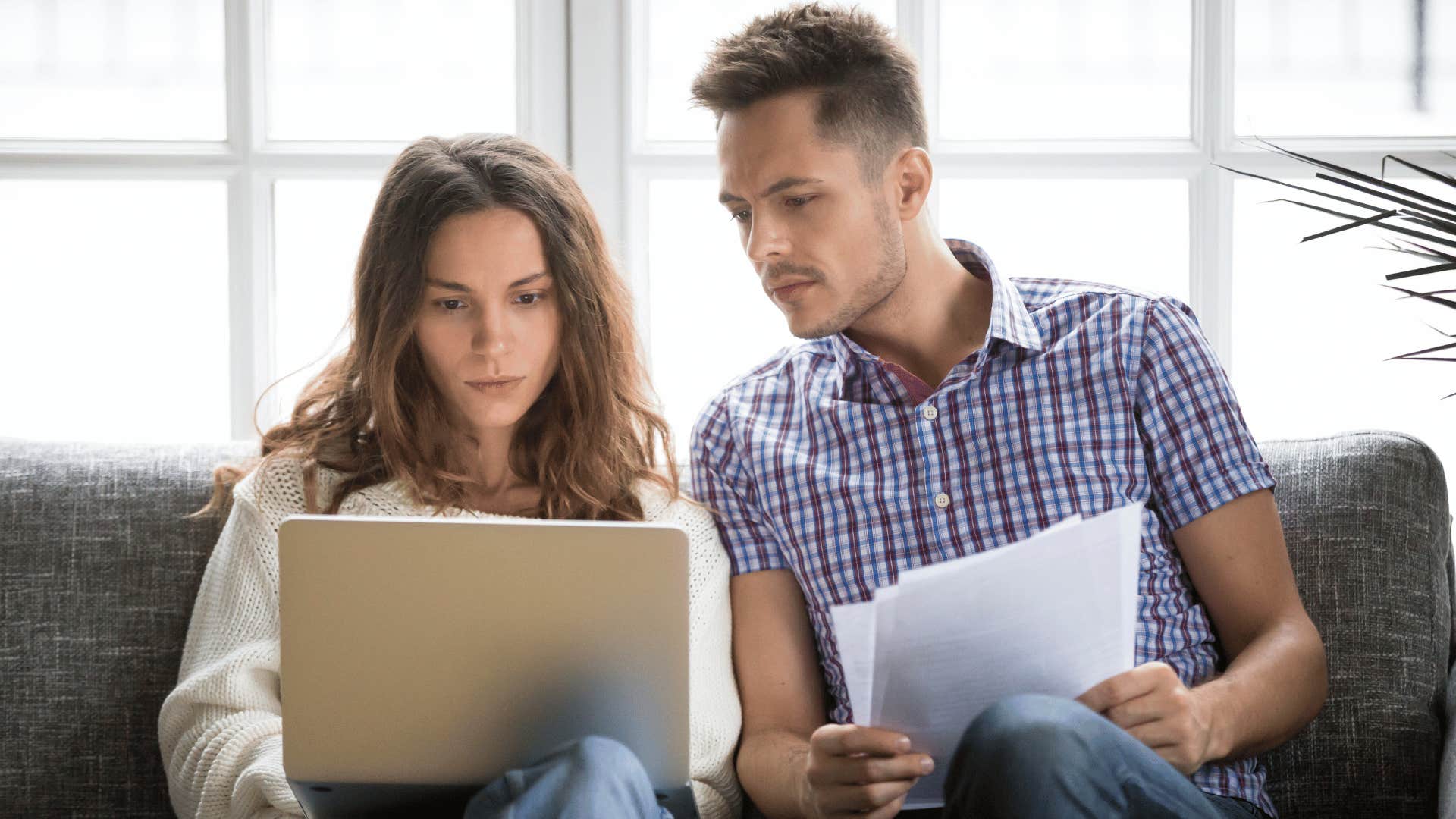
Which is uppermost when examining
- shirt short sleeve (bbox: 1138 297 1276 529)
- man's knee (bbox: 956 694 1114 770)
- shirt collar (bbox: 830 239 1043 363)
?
shirt collar (bbox: 830 239 1043 363)

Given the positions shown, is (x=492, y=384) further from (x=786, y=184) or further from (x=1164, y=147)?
(x=1164, y=147)

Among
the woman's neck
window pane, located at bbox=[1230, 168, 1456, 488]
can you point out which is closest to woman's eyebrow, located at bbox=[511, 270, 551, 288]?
the woman's neck

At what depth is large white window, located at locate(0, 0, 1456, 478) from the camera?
2.04 meters

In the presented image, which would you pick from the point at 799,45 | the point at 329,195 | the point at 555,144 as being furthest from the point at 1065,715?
the point at 329,195

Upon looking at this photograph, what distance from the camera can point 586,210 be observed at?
5.24ft

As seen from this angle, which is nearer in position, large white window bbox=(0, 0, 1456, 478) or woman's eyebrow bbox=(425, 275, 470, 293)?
woman's eyebrow bbox=(425, 275, 470, 293)

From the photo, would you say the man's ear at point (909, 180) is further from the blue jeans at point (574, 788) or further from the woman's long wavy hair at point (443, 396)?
the blue jeans at point (574, 788)

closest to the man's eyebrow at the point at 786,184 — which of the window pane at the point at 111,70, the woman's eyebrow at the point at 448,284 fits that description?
the woman's eyebrow at the point at 448,284

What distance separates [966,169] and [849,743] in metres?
1.23

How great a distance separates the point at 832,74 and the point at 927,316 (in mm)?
329

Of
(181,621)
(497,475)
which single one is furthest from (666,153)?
(181,621)

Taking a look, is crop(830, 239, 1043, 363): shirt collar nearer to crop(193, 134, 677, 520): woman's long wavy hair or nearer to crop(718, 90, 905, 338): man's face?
crop(718, 90, 905, 338): man's face

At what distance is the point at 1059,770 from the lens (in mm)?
963

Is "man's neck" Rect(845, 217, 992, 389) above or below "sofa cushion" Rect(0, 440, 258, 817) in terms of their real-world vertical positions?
above
